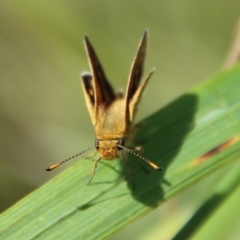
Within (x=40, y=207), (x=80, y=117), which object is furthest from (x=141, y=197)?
(x=80, y=117)

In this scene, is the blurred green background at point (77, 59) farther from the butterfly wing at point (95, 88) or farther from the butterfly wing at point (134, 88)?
the butterfly wing at point (134, 88)

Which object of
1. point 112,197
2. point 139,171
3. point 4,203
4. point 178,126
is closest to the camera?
point 112,197

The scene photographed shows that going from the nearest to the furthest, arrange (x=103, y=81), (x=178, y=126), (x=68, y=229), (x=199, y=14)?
(x=68, y=229) < (x=178, y=126) < (x=103, y=81) < (x=199, y=14)

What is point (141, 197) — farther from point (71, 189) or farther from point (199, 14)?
point (199, 14)

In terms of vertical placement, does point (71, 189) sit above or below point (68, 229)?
above

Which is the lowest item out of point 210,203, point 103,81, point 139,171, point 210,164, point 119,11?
point 210,203

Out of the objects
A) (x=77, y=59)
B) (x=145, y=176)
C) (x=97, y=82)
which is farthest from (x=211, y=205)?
(x=77, y=59)

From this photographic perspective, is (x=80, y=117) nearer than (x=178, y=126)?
No

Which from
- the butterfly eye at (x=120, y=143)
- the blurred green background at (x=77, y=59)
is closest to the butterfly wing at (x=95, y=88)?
the butterfly eye at (x=120, y=143)
